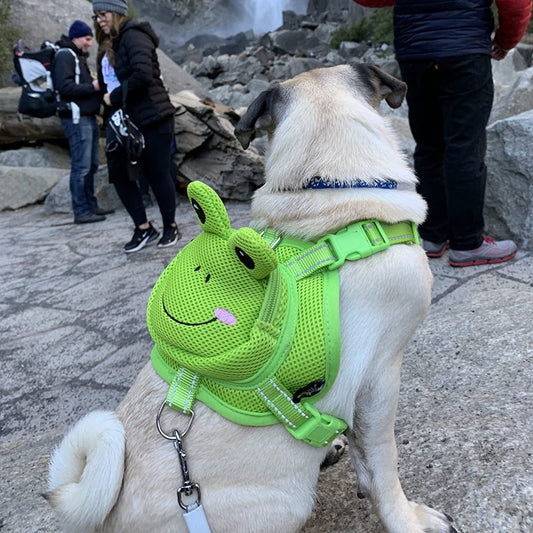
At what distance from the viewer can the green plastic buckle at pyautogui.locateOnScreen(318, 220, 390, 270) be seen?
4.05 ft

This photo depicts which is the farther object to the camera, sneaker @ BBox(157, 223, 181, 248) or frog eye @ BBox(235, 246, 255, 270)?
sneaker @ BBox(157, 223, 181, 248)

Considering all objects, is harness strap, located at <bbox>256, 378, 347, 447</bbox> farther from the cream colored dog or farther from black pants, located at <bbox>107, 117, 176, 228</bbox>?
black pants, located at <bbox>107, 117, 176, 228</bbox>

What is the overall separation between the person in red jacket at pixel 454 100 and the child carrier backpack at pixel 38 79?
175 inches

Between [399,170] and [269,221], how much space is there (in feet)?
1.42

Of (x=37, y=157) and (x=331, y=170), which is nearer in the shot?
(x=331, y=170)

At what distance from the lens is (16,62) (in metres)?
6.07

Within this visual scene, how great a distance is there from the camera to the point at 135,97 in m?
4.38

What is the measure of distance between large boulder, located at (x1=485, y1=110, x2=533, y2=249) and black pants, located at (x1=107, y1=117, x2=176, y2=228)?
292 centimetres

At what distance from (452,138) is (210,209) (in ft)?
8.07

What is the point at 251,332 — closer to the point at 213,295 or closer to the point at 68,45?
the point at 213,295

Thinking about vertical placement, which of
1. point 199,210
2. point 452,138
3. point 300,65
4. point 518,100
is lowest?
point 300,65

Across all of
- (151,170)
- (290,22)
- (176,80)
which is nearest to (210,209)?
(151,170)

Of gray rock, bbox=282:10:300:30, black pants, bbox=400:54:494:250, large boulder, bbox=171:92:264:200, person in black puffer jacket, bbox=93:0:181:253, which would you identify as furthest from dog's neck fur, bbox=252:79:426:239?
gray rock, bbox=282:10:300:30

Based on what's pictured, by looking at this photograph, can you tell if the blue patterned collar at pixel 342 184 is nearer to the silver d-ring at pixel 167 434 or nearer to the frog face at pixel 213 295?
the frog face at pixel 213 295
